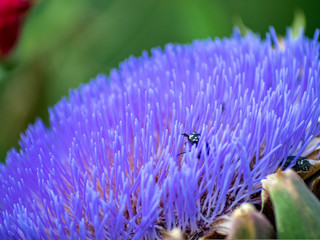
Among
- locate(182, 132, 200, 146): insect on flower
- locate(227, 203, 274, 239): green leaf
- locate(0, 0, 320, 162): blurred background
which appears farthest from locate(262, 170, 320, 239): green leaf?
locate(0, 0, 320, 162): blurred background

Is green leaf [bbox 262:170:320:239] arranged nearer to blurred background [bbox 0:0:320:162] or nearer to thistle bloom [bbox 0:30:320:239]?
thistle bloom [bbox 0:30:320:239]

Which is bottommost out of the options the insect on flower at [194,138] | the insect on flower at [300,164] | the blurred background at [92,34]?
the insect on flower at [300,164]

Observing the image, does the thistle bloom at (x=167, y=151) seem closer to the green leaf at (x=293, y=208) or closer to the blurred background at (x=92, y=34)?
the green leaf at (x=293, y=208)

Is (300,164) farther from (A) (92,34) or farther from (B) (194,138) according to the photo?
(A) (92,34)

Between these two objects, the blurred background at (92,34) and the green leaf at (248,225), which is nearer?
the green leaf at (248,225)

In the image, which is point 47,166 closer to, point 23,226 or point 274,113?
point 23,226

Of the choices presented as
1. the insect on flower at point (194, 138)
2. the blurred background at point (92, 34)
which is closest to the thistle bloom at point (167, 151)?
the insect on flower at point (194, 138)
